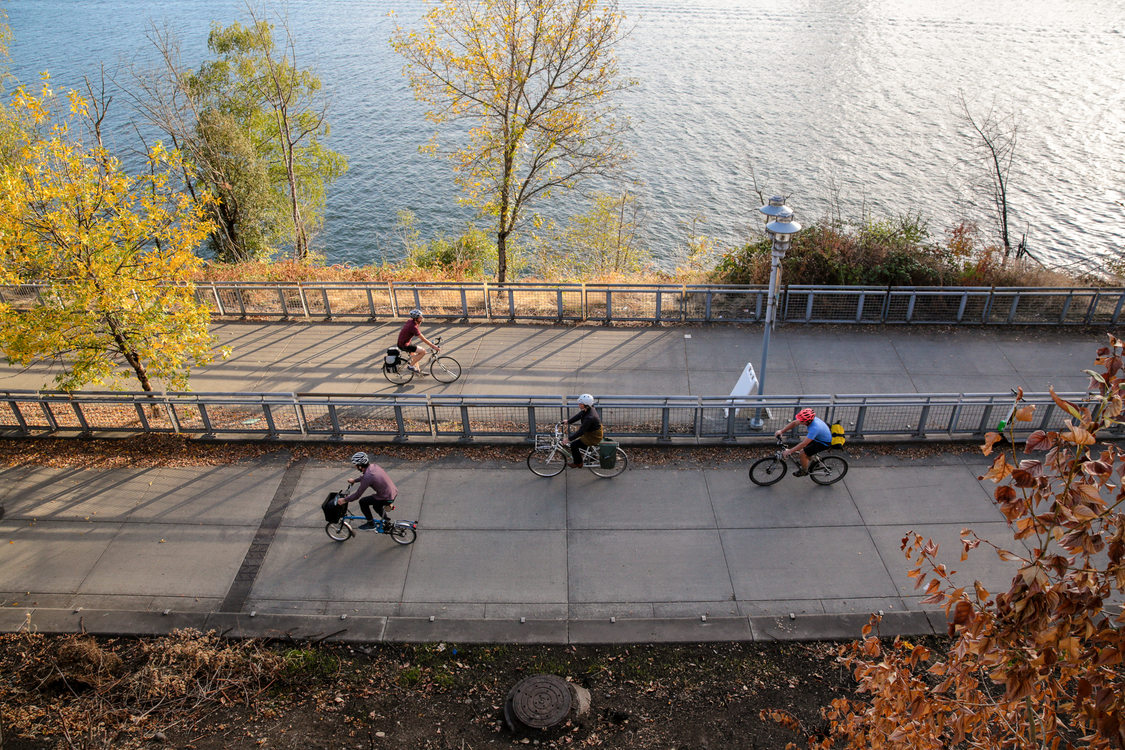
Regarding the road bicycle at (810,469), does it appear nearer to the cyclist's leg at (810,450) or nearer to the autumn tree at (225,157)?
the cyclist's leg at (810,450)

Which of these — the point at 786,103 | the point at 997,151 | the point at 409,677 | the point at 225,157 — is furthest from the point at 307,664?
the point at 786,103

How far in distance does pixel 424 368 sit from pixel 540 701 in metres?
8.17

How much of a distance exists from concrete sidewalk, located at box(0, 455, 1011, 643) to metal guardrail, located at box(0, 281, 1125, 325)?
18.1 ft

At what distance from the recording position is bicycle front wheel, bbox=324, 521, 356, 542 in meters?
10.2

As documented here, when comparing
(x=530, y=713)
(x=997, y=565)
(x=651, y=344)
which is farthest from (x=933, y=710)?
(x=651, y=344)

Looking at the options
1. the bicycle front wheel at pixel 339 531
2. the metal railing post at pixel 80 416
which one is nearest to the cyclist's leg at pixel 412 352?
the bicycle front wheel at pixel 339 531

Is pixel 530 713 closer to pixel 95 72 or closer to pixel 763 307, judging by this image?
pixel 763 307

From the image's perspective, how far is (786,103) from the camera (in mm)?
44312

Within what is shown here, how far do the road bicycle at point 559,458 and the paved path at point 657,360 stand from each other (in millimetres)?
2603

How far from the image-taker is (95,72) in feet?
149

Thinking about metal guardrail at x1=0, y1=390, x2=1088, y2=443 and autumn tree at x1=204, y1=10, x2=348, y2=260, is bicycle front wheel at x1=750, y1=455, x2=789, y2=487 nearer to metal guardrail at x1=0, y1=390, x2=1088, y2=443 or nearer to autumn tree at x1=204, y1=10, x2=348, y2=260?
metal guardrail at x1=0, y1=390, x2=1088, y2=443

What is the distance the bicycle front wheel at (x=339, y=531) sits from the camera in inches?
402

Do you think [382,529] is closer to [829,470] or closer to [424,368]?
[424,368]

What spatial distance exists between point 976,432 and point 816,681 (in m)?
6.34
